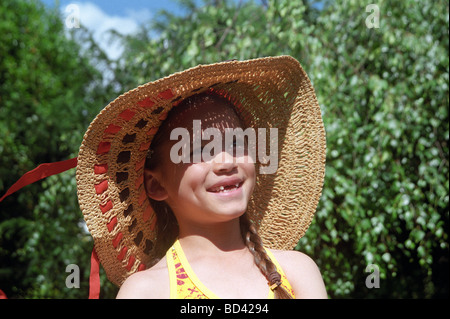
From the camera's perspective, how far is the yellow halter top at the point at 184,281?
3.50 feet

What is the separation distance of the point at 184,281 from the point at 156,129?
1.28ft

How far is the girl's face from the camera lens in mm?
1112

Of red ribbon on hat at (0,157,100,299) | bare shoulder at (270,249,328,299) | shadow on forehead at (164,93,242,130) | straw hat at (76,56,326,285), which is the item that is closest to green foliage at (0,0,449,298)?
straw hat at (76,56,326,285)

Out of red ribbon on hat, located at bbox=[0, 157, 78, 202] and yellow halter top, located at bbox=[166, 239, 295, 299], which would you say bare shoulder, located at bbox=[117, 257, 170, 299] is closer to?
yellow halter top, located at bbox=[166, 239, 295, 299]

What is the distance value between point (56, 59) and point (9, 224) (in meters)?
4.66

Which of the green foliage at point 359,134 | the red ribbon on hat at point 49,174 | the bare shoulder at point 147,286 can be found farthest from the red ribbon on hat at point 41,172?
the green foliage at point 359,134

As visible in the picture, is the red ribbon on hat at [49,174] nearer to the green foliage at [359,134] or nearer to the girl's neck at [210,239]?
the girl's neck at [210,239]

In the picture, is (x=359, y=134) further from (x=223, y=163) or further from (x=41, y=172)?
(x=41, y=172)

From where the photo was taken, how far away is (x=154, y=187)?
4.09 ft

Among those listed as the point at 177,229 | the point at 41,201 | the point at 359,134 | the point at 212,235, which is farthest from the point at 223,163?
the point at 41,201

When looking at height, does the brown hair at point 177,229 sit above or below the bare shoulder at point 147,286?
above

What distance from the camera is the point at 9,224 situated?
3.83m

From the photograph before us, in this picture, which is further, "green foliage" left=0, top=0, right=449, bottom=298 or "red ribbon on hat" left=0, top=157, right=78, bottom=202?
"green foliage" left=0, top=0, right=449, bottom=298

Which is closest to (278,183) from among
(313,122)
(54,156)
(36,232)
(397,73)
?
(313,122)
